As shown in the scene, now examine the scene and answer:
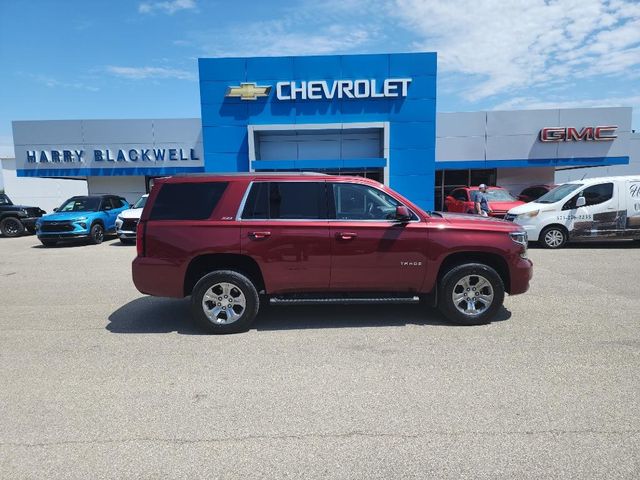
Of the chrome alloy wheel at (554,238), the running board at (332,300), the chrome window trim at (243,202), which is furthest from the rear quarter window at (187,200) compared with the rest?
the chrome alloy wheel at (554,238)

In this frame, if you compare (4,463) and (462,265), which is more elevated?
(462,265)

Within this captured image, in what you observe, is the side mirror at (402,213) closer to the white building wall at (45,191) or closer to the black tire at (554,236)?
the black tire at (554,236)

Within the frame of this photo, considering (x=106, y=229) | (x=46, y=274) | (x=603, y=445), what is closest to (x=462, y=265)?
(x=603, y=445)

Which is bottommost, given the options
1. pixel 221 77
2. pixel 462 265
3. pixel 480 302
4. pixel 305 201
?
pixel 480 302

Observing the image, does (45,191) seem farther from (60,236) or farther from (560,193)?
(560,193)

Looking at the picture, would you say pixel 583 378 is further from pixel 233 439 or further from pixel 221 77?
pixel 221 77

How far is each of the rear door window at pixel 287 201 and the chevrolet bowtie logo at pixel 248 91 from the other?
48.7 feet

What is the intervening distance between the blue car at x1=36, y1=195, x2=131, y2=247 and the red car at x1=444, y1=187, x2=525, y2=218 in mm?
13014

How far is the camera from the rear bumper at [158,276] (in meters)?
5.23

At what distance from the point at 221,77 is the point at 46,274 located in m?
12.6

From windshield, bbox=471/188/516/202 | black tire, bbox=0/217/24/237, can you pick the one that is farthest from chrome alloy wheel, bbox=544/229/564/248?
black tire, bbox=0/217/24/237

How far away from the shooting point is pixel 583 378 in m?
3.82

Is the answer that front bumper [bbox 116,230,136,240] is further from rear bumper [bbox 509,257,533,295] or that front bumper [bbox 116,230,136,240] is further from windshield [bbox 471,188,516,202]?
rear bumper [bbox 509,257,533,295]

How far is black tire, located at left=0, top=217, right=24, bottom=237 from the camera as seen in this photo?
59.3 ft
